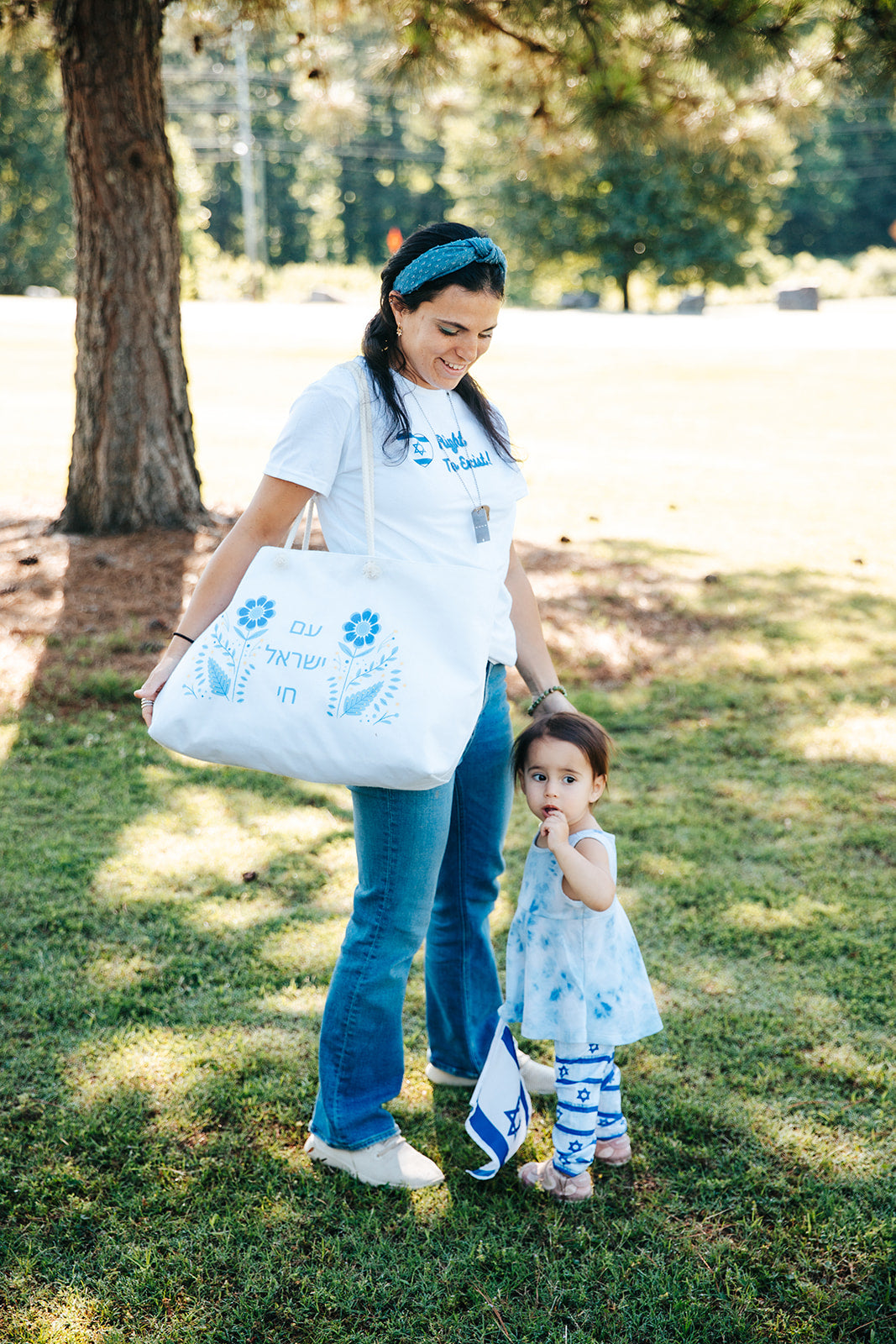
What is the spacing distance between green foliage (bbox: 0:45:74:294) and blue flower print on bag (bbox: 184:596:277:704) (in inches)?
1412

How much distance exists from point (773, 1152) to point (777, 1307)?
425mm

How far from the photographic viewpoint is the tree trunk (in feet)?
20.0

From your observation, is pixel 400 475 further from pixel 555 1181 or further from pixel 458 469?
pixel 555 1181

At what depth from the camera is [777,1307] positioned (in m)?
2.09

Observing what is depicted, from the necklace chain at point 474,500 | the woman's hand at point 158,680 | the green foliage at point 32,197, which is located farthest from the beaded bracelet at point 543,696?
the green foliage at point 32,197

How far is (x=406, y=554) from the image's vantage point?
202cm

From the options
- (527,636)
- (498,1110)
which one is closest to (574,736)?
(527,636)

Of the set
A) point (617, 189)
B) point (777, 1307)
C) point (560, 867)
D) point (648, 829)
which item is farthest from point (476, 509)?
point (617, 189)

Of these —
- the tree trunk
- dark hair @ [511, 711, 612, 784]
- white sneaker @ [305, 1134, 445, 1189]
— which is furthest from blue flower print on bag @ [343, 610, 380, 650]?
the tree trunk

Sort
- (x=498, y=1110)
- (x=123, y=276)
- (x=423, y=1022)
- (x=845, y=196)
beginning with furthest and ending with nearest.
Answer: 1. (x=845, y=196)
2. (x=123, y=276)
3. (x=423, y=1022)
4. (x=498, y=1110)

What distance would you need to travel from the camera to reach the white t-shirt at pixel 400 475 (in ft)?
6.42

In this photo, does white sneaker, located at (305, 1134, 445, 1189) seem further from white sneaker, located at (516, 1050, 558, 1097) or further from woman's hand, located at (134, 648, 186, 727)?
woman's hand, located at (134, 648, 186, 727)

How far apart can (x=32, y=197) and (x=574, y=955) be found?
39.2 metres

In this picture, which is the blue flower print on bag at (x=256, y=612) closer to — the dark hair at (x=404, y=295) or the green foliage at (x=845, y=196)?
the dark hair at (x=404, y=295)
